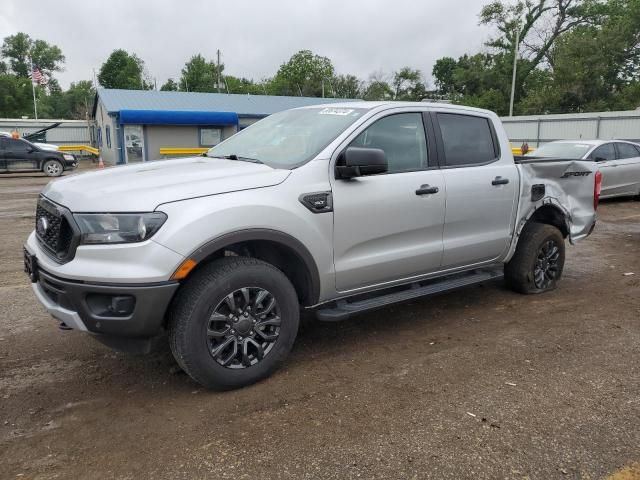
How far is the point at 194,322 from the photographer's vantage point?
3.10 m

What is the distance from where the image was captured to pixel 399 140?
4238mm

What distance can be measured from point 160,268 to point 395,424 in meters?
1.58

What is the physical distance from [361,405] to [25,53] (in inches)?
4139

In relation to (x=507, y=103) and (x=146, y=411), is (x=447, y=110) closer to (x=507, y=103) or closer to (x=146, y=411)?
(x=146, y=411)

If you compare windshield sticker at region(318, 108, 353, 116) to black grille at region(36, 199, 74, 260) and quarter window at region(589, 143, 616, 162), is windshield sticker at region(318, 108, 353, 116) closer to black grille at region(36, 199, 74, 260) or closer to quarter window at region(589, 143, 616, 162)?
black grille at region(36, 199, 74, 260)

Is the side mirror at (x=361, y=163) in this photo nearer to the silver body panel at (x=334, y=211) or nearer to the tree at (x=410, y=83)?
the silver body panel at (x=334, y=211)

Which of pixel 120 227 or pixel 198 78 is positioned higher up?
pixel 198 78

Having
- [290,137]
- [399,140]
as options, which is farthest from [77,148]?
[399,140]

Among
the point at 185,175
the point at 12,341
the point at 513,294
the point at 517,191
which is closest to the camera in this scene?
the point at 185,175

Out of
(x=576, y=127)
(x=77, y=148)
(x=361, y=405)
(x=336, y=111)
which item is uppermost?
(x=576, y=127)

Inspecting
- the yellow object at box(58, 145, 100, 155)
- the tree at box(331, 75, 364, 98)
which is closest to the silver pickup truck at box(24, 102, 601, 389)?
the yellow object at box(58, 145, 100, 155)

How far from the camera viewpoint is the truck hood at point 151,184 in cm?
305

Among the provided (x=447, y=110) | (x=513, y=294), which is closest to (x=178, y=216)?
(x=447, y=110)

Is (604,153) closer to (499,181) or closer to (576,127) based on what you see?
(499,181)
